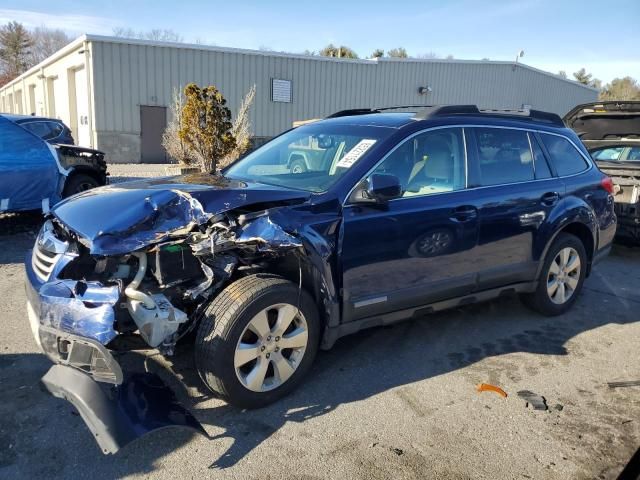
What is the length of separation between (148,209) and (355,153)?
1.50 metres

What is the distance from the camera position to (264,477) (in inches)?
102

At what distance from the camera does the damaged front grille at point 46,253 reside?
10.2 ft

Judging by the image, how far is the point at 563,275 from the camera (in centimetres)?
488

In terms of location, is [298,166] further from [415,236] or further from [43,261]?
[43,261]

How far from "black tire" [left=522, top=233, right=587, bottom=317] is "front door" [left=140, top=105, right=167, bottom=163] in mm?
16870

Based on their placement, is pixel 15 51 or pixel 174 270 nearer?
pixel 174 270

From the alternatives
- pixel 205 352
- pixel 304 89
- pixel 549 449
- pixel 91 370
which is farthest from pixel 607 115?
pixel 304 89

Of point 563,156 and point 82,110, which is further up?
point 82,110

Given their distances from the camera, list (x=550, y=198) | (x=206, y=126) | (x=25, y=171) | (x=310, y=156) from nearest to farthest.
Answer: (x=310, y=156)
(x=550, y=198)
(x=25, y=171)
(x=206, y=126)

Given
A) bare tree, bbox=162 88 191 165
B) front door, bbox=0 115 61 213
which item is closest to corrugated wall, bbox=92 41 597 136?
Result: bare tree, bbox=162 88 191 165

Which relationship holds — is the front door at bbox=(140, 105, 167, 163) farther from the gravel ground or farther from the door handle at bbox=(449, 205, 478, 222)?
the door handle at bbox=(449, 205, 478, 222)

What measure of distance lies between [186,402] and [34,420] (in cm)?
86

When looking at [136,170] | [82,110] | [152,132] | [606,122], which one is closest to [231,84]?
[152,132]

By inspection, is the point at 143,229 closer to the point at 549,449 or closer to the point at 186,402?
the point at 186,402
